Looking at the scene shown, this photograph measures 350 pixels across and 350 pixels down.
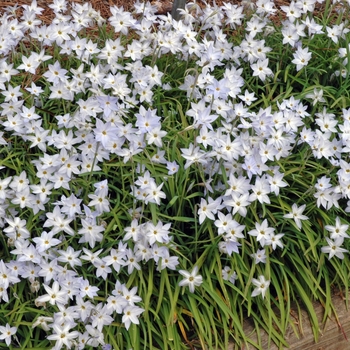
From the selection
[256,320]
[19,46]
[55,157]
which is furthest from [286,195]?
[19,46]

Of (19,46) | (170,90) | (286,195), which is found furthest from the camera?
(19,46)

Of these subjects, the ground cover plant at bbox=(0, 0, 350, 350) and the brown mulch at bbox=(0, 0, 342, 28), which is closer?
the ground cover plant at bbox=(0, 0, 350, 350)

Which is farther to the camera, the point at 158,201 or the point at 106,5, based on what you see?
the point at 106,5

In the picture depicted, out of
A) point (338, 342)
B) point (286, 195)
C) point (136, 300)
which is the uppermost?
point (286, 195)

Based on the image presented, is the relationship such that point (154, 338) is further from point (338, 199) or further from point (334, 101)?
point (334, 101)

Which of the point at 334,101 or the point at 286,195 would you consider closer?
the point at 286,195

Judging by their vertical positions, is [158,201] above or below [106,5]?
above

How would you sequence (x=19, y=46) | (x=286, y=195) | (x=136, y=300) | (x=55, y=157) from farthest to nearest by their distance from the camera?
(x=19, y=46) < (x=286, y=195) < (x=55, y=157) < (x=136, y=300)

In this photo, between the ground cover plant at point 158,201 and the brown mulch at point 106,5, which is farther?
the brown mulch at point 106,5
